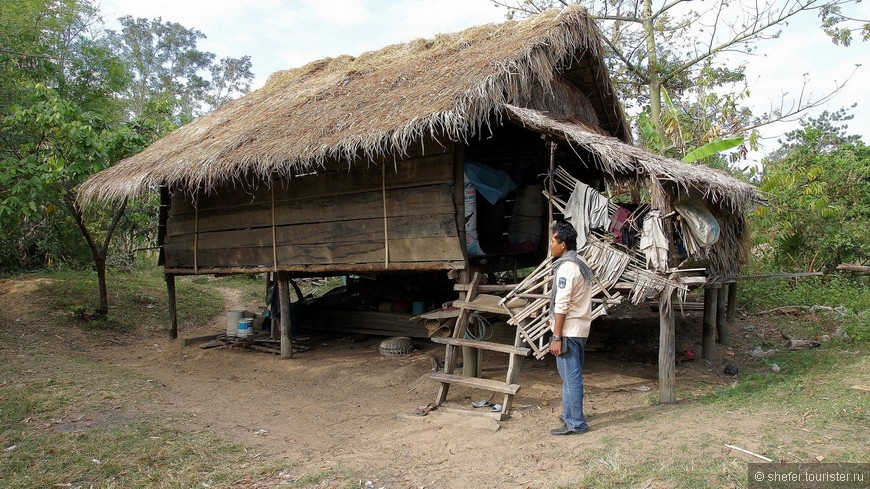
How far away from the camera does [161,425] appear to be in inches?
203

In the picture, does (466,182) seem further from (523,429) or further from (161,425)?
(161,425)

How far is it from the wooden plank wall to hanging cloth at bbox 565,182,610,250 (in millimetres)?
1244

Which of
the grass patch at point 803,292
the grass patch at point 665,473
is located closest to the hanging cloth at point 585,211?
the grass patch at point 665,473

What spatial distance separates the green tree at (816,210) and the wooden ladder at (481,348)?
7.22 m

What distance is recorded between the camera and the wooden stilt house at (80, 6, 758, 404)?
5648 mm

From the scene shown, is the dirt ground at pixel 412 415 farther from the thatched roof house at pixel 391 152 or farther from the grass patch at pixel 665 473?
the thatched roof house at pixel 391 152

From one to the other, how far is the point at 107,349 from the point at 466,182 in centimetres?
699

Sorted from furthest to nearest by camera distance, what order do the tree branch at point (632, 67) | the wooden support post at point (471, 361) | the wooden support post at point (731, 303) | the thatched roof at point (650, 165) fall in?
the tree branch at point (632, 67) < the wooden support post at point (731, 303) < the wooden support post at point (471, 361) < the thatched roof at point (650, 165)

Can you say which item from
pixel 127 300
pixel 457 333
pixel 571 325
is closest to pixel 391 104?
pixel 457 333

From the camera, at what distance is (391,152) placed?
239 inches

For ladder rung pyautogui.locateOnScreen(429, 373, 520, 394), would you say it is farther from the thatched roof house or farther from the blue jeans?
the thatched roof house

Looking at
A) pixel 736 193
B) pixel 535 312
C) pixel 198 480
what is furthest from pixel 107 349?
pixel 736 193

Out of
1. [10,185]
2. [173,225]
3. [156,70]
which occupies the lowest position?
[173,225]

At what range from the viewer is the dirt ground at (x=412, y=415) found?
13.1 ft
